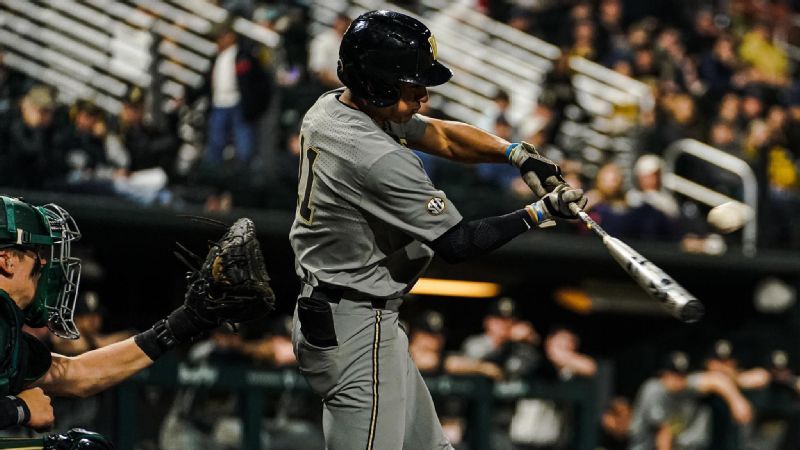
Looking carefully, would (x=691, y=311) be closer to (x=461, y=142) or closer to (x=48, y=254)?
(x=461, y=142)

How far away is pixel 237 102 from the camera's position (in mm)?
10258

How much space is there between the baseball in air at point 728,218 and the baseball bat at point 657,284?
7.09 metres

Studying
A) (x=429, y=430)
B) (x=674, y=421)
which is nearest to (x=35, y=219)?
(x=429, y=430)

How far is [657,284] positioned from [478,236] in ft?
1.88

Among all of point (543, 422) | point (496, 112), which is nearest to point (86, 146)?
point (543, 422)

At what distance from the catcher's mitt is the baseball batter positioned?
0.69 feet

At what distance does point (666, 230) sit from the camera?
1116cm

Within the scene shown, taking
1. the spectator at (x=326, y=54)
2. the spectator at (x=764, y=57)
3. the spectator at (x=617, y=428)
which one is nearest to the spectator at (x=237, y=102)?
the spectator at (x=326, y=54)

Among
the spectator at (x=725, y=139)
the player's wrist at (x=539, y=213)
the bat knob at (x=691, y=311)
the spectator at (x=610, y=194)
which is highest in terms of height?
the spectator at (x=725, y=139)

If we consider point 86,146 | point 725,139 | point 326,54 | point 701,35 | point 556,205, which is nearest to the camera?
point 556,205

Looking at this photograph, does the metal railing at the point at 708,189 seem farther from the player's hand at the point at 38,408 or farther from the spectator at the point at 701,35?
the player's hand at the point at 38,408

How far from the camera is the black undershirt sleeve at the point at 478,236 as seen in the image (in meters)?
4.56

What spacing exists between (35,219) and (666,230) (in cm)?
740

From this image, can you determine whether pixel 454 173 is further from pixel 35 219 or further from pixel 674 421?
pixel 35 219
